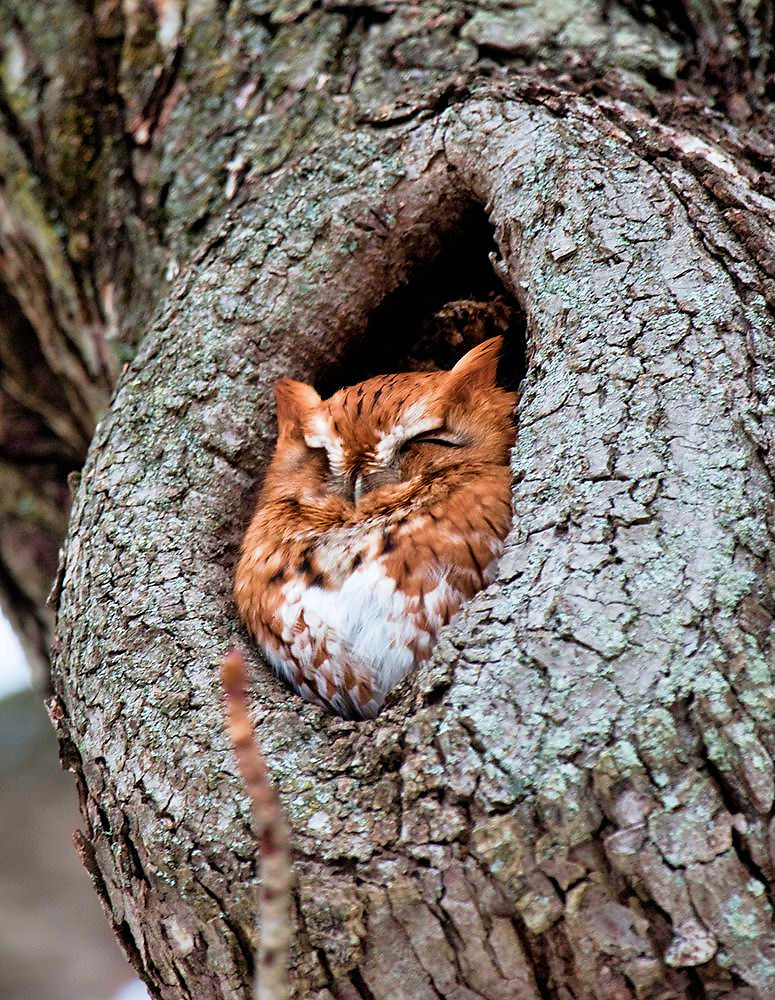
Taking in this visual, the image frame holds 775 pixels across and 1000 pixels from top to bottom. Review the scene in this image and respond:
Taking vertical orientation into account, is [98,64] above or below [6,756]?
above

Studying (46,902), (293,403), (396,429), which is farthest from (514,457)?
(46,902)

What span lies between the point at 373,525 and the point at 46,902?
3.08 meters

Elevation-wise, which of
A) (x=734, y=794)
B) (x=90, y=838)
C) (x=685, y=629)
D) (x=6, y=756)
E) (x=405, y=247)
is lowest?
(x=6, y=756)

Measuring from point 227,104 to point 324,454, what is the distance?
3.27ft

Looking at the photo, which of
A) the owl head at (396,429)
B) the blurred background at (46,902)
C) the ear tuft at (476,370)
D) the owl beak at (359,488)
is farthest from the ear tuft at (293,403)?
the blurred background at (46,902)

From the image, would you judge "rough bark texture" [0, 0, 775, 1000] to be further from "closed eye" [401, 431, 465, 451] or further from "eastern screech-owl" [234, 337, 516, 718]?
"closed eye" [401, 431, 465, 451]

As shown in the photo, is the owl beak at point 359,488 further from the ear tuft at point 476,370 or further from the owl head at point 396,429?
the ear tuft at point 476,370

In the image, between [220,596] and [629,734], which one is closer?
[629,734]

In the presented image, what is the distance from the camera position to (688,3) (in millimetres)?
2561

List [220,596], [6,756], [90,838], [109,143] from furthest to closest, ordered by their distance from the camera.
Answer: [6,756], [109,143], [220,596], [90,838]

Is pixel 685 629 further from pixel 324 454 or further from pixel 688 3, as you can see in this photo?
pixel 688 3

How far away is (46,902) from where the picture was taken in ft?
14.4

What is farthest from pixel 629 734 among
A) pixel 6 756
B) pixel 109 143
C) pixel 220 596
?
pixel 6 756

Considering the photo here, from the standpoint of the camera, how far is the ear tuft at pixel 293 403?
2.25 meters
